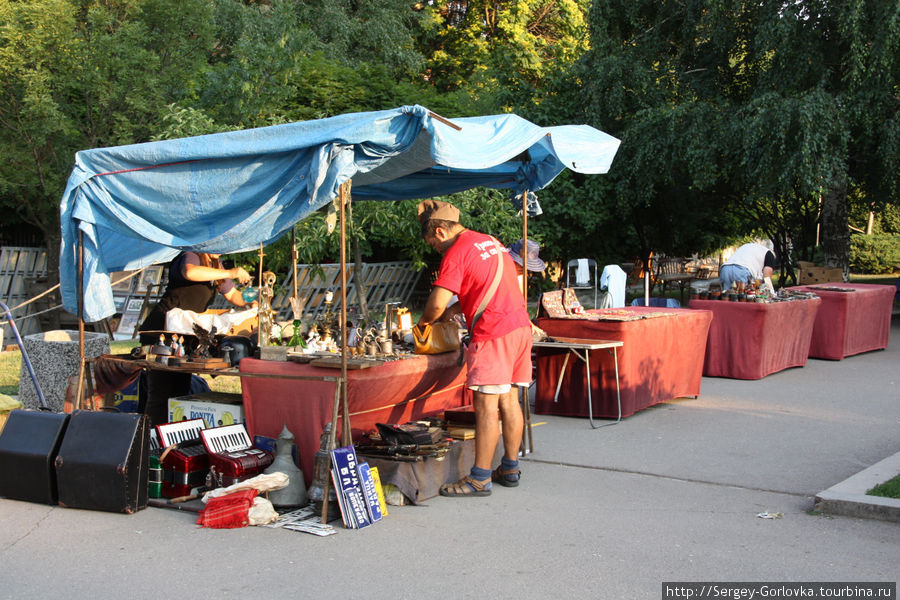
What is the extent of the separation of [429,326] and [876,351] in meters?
10.5

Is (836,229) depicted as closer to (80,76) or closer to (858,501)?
(858,501)

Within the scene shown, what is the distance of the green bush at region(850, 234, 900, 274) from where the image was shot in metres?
38.0

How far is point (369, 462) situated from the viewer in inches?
241

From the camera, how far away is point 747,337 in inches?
440

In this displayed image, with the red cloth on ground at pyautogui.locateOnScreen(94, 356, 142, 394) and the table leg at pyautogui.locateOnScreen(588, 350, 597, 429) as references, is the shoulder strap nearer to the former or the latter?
the table leg at pyautogui.locateOnScreen(588, 350, 597, 429)

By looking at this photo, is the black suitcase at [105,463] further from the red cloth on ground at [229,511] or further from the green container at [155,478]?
the red cloth on ground at [229,511]

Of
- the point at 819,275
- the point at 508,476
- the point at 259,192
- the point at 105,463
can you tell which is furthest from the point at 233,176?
the point at 819,275

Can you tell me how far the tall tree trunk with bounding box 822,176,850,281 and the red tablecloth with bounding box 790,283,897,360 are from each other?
14.6 ft

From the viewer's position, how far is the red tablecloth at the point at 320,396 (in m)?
6.14

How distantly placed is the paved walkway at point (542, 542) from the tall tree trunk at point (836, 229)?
11.8 metres

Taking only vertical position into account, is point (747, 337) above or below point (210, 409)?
above

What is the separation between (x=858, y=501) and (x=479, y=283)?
9.40ft

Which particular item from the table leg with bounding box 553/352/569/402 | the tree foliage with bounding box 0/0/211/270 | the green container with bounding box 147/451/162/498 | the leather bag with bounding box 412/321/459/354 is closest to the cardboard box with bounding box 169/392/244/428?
the green container with bounding box 147/451/162/498


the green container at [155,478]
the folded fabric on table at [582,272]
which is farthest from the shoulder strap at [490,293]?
the folded fabric on table at [582,272]
